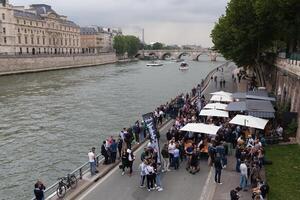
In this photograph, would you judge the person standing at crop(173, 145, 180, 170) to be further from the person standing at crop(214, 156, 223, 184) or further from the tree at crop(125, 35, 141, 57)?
the tree at crop(125, 35, 141, 57)

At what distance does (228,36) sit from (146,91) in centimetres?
1808

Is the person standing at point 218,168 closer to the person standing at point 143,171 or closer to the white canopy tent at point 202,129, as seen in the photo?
the person standing at point 143,171

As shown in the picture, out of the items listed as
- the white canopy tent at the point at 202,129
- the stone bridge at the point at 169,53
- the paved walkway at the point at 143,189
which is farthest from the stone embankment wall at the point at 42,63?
the paved walkway at the point at 143,189

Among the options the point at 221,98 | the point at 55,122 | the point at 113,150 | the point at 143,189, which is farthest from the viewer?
the point at 55,122

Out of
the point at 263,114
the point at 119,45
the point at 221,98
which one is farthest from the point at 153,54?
the point at 263,114

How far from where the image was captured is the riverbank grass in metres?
15.7

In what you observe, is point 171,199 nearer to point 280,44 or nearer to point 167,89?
point 280,44

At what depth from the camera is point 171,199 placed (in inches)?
611

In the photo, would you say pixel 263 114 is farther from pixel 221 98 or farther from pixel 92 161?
pixel 92 161

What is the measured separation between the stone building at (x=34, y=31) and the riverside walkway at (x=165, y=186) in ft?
273

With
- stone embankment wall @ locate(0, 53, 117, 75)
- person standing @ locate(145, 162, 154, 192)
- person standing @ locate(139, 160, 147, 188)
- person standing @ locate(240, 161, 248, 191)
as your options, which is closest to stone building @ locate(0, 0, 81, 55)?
stone embankment wall @ locate(0, 53, 117, 75)

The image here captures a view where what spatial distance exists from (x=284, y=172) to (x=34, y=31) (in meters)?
116

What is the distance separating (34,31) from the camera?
122875 millimetres

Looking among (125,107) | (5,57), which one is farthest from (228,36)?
(5,57)
